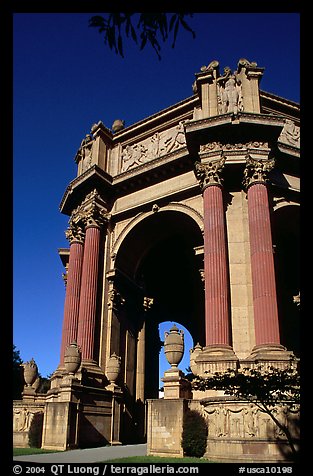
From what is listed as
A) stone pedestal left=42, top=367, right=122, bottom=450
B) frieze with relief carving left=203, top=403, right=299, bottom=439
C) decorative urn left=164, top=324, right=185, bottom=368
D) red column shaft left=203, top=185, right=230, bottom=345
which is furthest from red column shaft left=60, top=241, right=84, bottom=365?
frieze with relief carving left=203, top=403, right=299, bottom=439

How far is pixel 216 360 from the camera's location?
17484mm

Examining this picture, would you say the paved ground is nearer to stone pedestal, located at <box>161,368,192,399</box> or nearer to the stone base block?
the stone base block

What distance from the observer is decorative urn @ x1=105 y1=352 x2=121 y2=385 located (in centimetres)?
2250

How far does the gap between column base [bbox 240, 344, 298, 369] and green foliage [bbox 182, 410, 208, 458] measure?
363 cm

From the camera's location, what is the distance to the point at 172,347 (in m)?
16.2

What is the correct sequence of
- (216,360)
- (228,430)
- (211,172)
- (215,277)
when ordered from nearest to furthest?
1. (228,430)
2. (216,360)
3. (215,277)
4. (211,172)

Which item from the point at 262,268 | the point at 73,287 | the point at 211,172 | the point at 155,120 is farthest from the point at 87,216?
the point at 262,268

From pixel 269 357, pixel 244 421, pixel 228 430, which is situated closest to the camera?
pixel 244 421

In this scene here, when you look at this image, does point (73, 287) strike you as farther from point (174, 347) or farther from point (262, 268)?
point (262, 268)

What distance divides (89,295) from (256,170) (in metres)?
11.3

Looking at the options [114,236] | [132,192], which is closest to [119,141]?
[132,192]
